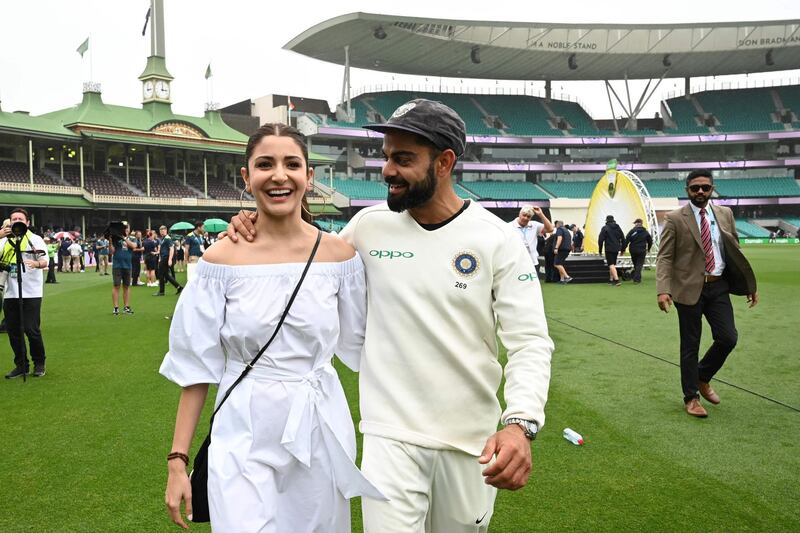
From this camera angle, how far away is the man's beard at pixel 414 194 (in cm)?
247

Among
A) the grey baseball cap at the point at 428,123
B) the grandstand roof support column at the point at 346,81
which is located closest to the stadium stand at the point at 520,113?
the grandstand roof support column at the point at 346,81

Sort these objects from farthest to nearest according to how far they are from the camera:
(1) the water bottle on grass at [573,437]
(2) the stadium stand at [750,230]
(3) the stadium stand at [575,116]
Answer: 1. (3) the stadium stand at [575,116]
2. (2) the stadium stand at [750,230]
3. (1) the water bottle on grass at [573,437]

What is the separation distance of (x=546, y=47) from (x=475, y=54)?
5.49 metres

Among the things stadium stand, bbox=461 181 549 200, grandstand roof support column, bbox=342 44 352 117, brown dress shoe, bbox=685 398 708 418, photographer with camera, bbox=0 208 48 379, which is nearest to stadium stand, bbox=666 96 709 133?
stadium stand, bbox=461 181 549 200

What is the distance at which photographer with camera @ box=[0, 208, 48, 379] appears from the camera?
8.08m

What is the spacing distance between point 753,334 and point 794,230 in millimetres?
55032

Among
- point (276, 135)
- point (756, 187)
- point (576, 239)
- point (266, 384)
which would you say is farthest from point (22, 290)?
point (756, 187)

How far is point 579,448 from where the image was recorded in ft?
17.0

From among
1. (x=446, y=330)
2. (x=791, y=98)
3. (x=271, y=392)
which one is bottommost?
(x=271, y=392)

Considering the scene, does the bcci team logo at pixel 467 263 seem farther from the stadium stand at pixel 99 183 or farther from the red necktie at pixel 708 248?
the stadium stand at pixel 99 183

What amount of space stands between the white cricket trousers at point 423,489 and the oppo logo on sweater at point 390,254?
64 centimetres

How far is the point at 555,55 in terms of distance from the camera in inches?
2192

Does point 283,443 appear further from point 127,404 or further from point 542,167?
point 542,167

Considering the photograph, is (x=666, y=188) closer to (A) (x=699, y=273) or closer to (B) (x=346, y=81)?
(B) (x=346, y=81)
